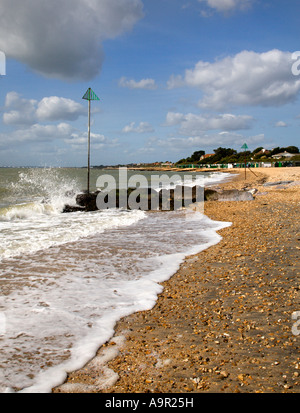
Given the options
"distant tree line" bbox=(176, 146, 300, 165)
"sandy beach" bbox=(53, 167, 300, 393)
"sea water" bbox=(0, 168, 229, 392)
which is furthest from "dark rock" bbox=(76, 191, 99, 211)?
"distant tree line" bbox=(176, 146, 300, 165)

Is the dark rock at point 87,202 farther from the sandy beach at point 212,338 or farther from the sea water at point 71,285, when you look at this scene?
the sandy beach at point 212,338

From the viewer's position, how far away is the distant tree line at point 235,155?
11212 centimetres

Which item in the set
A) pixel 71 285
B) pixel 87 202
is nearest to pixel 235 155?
pixel 87 202

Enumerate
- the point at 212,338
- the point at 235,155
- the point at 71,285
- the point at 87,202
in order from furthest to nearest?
the point at 235,155, the point at 87,202, the point at 71,285, the point at 212,338

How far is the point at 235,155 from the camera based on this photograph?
125 metres

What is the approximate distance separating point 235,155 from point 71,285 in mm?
127562

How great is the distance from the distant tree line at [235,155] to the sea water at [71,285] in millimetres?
89507

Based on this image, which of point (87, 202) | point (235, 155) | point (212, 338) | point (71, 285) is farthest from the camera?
point (235, 155)

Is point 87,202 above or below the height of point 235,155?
below

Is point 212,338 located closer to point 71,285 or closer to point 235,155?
point 71,285

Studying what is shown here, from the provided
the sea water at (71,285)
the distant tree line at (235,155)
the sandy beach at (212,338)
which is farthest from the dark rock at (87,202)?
the distant tree line at (235,155)

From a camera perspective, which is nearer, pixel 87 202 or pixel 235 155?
pixel 87 202

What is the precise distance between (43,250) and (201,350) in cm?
551
